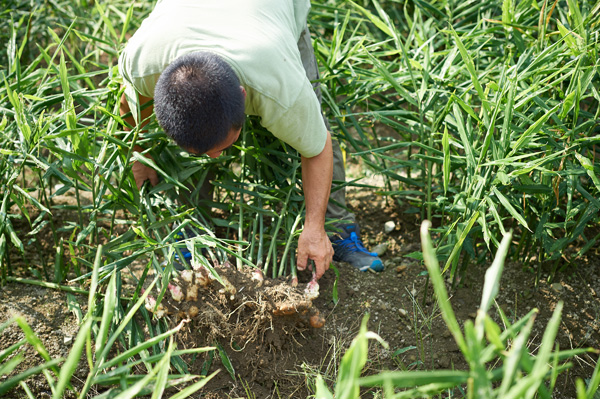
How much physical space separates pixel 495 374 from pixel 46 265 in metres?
1.57

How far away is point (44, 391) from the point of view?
148 centimetres

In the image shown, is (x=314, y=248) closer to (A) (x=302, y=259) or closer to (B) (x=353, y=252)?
(A) (x=302, y=259)

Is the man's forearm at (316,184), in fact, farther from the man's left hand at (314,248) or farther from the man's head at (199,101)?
the man's head at (199,101)

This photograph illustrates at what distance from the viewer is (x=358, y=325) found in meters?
1.65

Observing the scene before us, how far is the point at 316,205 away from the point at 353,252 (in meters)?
0.40

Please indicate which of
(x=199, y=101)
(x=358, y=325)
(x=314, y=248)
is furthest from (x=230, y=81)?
(x=358, y=325)

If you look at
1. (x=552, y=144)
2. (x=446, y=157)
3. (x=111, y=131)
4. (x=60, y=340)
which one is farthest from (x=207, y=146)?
(x=552, y=144)

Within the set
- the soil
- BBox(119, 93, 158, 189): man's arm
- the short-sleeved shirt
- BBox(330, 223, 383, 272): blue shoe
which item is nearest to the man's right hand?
BBox(119, 93, 158, 189): man's arm

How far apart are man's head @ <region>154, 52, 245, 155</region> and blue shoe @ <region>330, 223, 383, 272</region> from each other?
69 cm

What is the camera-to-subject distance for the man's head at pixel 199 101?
1.21 meters

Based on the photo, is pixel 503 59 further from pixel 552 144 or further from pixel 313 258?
pixel 313 258

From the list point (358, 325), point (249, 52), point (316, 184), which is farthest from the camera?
point (358, 325)

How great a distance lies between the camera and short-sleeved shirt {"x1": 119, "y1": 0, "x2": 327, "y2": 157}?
52.6 inches

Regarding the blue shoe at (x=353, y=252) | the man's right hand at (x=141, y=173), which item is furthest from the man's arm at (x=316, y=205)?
the man's right hand at (x=141, y=173)
